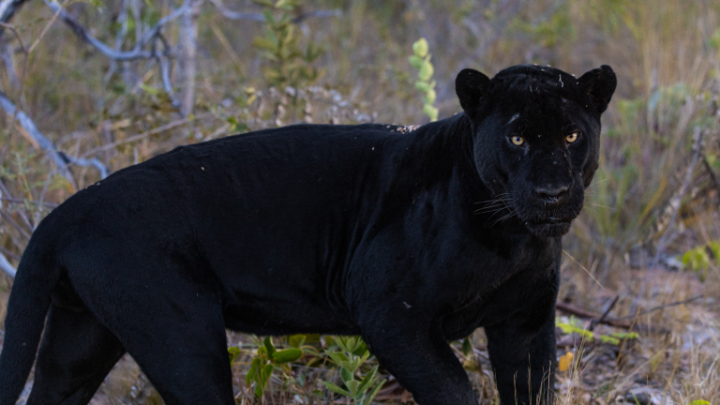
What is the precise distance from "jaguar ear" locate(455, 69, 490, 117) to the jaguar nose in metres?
0.43

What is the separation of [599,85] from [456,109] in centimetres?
488

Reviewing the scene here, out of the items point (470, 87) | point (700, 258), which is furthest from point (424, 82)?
point (700, 258)

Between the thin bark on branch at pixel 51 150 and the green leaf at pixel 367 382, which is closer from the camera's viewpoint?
the green leaf at pixel 367 382

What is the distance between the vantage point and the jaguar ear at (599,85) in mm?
2420

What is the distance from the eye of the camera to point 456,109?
7312 millimetres

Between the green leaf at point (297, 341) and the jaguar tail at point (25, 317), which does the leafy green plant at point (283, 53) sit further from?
the jaguar tail at point (25, 317)

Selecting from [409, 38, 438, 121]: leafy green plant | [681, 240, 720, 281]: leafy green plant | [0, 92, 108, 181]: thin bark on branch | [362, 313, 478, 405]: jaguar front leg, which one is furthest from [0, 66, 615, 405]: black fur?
[681, 240, 720, 281]: leafy green plant

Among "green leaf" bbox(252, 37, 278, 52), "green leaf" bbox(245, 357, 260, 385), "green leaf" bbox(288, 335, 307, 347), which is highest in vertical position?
"green leaf" bbox(252, 37, 278, 52)

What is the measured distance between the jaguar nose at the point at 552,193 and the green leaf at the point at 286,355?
3.93ft

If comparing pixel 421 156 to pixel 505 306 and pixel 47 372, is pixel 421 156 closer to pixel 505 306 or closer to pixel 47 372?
pixel 505 306

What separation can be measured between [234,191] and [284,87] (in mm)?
1964

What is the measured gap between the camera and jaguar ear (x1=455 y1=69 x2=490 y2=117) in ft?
8.07

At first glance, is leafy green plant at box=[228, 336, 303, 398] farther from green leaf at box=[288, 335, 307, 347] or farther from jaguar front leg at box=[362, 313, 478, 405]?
jaguar front leg at box=[362, 313, 478, 405]

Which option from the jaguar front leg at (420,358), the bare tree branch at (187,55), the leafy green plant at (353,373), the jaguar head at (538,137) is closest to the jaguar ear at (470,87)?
the jaguar head at (538,137)
